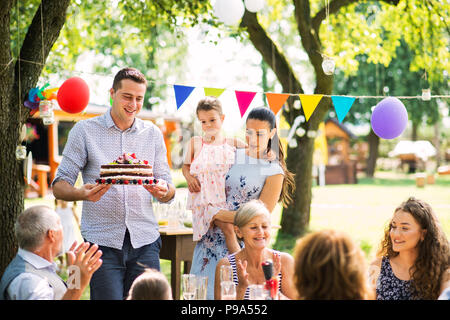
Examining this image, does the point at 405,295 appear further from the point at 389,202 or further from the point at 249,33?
the point at 389,202

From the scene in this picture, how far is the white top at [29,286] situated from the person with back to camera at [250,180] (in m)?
1.34

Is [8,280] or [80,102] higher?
[80,102]

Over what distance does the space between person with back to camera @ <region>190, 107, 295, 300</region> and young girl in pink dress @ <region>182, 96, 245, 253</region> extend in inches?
2.3

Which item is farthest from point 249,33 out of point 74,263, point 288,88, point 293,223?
point 74,263

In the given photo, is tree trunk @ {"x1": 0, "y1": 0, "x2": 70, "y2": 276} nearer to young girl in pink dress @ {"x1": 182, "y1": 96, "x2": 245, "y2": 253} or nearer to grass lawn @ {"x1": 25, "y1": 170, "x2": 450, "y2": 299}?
young girl in pink dress @ {"x1": 182, "y1": 96, "x2": 245, "y2": 253}

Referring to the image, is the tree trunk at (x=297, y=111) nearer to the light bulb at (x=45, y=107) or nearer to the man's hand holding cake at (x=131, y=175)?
the light bulb at (x=45, y=107)

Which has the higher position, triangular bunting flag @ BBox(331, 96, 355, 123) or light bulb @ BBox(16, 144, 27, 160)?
triangular bunting flag @ BBox(331, 96, 355, 123)

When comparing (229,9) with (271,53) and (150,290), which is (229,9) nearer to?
(150,290)

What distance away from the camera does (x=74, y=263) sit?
2557mm

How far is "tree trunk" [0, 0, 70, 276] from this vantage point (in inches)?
177

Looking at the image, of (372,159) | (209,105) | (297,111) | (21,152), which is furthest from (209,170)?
(372,159)

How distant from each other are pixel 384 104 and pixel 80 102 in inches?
104

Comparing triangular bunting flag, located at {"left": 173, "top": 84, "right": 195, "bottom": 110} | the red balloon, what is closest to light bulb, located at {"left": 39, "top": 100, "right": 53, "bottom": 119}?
the red balloon

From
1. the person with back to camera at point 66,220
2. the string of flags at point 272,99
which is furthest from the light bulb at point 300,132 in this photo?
the string of flags at point 272,99
